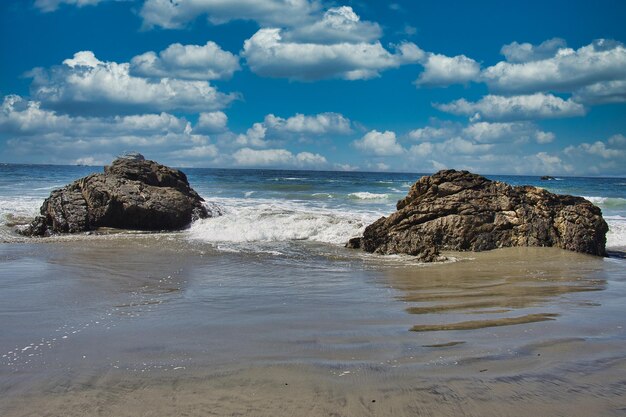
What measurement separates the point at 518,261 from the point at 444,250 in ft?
6.46

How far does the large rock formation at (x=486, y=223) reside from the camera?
1287cm

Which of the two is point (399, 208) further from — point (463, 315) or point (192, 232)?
point (463, 315)

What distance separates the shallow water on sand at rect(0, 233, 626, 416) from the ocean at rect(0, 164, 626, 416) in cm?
2

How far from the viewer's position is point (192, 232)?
56.4 ft

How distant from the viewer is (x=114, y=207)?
17.3m

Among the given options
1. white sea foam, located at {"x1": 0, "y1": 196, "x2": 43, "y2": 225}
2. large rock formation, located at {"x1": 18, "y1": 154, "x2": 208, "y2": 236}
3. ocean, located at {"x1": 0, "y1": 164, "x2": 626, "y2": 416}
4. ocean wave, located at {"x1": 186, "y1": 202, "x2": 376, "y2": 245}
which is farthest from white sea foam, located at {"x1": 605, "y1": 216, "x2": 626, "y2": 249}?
white sea foam, located at {"x1": 0, "y1": 196, "x2": 43, "y2": 225}

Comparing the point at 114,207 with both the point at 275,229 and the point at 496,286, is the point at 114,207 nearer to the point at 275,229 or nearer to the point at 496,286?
the point at 275,229

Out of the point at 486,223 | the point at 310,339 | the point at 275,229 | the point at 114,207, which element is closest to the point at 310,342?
the point at 310,339

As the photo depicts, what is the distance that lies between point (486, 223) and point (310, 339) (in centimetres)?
925

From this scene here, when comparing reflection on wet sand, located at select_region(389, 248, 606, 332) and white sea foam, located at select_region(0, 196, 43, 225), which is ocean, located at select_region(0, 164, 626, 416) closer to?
reflection on wet sand, located at select_region(389, 248, 606, 332)

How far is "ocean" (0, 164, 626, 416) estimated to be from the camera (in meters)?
3.75

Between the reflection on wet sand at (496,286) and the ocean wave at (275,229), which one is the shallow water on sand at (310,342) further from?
the ocean wave at (275,229)

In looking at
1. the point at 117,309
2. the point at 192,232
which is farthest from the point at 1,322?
the point at 192,232

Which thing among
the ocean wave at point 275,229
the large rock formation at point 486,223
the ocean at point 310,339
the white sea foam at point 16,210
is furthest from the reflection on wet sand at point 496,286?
the white sea foam at point 16,210
